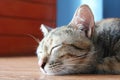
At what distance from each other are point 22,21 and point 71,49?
6.59 feet

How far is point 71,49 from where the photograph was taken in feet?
4.58

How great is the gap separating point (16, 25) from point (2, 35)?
0.21 meters

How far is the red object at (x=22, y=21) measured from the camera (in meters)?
3.16

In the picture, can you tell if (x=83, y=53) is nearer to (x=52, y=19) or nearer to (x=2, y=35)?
(x=2, y=35)

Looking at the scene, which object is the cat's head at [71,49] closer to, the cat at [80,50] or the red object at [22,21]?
the cat at [80,50]

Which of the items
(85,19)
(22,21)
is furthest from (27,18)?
(85,19)

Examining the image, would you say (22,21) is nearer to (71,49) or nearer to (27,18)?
(27,18)

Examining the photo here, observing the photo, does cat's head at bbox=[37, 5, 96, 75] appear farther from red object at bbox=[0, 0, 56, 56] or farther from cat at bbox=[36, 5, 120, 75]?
red object at bbox=[0, 0, 56, 56]

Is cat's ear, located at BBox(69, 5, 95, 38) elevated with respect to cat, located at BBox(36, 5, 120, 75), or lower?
elevated

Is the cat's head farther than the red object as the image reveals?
No

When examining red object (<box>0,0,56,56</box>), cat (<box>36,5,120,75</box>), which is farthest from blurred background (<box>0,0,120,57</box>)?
cat (<box>36,5,120,75</box>)

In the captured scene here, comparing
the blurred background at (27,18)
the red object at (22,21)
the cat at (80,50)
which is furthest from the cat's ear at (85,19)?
the red object at (22,21)

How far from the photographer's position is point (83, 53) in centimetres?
140

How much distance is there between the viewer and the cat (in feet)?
4.58
